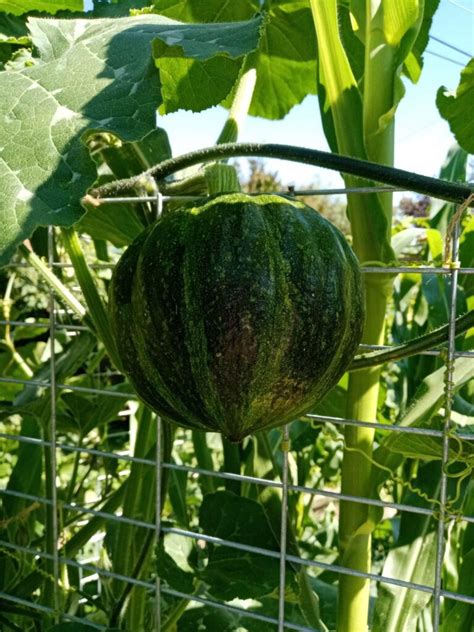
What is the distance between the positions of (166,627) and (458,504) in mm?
409

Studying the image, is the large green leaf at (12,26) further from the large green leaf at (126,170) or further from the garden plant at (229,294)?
the large green leaf at (126,170)

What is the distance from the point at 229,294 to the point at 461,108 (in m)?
0.54

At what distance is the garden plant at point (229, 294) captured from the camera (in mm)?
589

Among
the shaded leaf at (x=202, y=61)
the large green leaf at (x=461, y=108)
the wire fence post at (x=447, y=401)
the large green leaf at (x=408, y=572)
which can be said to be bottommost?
the large green leaf at (x=408, y=572)

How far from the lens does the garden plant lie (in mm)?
589

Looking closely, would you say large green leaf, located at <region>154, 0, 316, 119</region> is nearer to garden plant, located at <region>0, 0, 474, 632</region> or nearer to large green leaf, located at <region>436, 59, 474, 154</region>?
garden plant, located at <region>0, 0, 474, 632</region>

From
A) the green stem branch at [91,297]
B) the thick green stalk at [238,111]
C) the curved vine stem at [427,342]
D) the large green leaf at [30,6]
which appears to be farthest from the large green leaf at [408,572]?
the large green leaf at [30,6]

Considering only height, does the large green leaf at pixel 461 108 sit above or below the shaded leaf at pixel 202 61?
above

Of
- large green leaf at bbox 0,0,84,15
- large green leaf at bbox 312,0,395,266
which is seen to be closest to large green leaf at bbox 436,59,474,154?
large green leaf at bbox 312,0,395,266

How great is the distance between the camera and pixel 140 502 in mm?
1071

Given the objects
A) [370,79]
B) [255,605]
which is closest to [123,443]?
[255,605]

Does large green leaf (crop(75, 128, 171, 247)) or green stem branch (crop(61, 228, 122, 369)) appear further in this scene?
large green leaf (crop(75, 128, 171, 247))

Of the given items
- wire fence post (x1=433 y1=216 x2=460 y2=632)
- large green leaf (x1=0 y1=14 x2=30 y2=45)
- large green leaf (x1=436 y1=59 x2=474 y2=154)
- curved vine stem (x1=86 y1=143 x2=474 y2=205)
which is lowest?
wire fence post (x1=433 y1=216 x2=460 y2=632)

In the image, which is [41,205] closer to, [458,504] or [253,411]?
[253,411]
